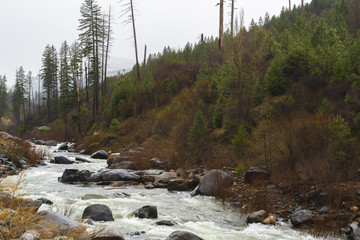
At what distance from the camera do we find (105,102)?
32844mm

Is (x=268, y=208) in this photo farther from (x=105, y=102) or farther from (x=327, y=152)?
(x=105, y=102)

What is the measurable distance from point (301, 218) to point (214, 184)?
319 cm

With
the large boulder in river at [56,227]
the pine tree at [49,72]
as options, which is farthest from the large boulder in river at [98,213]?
the pine tree at [49,72]

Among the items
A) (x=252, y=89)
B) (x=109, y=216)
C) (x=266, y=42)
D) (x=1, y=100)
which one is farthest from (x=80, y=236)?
(x=1, y=100)

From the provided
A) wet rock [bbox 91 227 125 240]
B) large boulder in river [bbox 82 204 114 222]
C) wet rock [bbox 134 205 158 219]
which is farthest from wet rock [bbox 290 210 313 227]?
large boulder in river [bbox 82 204 114 222]

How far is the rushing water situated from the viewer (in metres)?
5.85

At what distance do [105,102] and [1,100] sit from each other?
156ft

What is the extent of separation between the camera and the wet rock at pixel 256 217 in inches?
260

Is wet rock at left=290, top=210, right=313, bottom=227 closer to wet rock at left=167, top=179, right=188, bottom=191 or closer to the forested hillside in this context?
the forested hillside

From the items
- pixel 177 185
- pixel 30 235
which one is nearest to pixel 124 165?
pixel 177 185

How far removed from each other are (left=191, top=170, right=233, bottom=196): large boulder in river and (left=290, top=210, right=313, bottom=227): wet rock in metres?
2.60

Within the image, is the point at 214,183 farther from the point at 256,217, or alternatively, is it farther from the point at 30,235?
the point at 30,235

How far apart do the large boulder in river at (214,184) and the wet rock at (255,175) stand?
548 millimetres

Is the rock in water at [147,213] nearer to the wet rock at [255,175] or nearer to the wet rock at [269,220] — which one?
the wet rock at [269,220]
